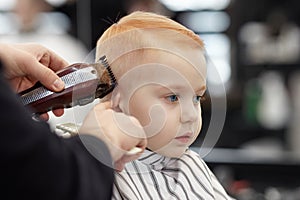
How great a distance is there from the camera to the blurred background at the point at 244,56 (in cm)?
357

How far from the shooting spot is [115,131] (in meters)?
0.71

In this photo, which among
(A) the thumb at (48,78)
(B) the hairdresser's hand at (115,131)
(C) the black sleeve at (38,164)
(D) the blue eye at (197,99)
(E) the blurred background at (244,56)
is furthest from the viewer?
(E) the blurred background at (244,56)

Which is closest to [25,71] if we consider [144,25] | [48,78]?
[48,78]

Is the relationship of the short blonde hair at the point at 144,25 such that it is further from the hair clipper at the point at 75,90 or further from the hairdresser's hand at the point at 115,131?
the hairdresser's hand at the point at 115,131

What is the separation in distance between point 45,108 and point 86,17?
3.33 meters

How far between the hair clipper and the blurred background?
2.66m

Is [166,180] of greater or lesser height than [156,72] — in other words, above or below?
below

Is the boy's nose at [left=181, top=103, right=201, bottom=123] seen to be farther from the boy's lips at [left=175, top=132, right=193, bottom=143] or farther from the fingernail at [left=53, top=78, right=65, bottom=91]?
the fingernail at [left=53, top=78, right=65, bottom=91]

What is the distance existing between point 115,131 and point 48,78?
0.55 ft

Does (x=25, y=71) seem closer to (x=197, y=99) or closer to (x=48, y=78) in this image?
(x=48, y=78)

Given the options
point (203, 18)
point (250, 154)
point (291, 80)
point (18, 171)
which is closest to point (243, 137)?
point (250, 154)

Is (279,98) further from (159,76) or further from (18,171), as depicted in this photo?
(18,171)

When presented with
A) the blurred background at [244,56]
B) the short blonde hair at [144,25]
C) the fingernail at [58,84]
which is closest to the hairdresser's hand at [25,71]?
the fingernail at [58,84]

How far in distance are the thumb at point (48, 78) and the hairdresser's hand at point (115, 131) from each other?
0.08 meters
